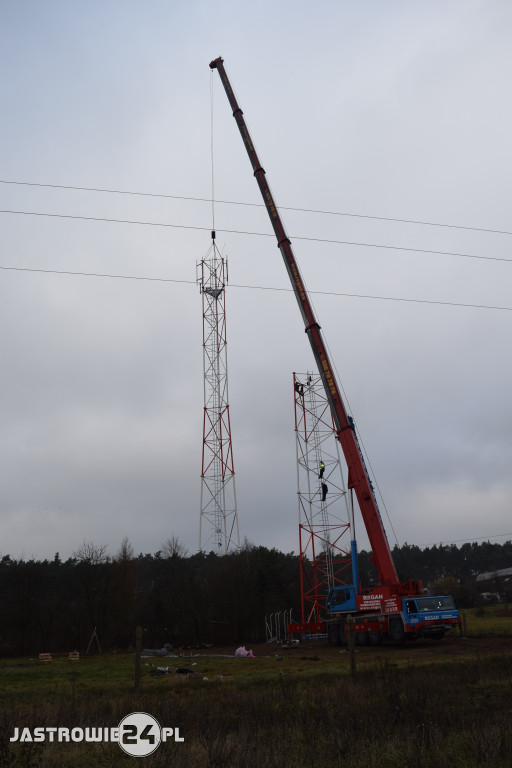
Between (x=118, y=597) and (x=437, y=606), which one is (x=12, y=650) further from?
(x=437, y=606)

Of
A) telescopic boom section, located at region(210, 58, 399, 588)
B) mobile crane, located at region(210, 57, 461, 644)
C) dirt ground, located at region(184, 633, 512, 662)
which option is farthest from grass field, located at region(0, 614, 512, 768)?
telescopic boom section, located at region(210, 58, 399, 588)

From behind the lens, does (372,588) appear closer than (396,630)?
No

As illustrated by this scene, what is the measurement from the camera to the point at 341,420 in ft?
80.2

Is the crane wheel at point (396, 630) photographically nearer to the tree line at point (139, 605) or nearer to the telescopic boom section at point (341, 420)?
the telescopic boom section at point (341, 420)

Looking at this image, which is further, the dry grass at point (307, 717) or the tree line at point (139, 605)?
the tree line at point (139, 605)

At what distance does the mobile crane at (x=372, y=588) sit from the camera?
22.8 metres

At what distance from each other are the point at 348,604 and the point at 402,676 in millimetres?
12755

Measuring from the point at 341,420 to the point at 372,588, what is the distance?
7.20 metres

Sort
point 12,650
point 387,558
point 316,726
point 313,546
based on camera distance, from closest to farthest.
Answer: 1. point 316,726
2. point 387,558
3. point 313,546
4. point 12,650

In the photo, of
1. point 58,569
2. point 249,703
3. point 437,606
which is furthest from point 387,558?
point 58,569

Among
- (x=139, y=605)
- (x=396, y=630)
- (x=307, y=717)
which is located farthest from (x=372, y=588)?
(x=139, y=605)

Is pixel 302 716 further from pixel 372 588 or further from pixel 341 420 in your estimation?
pixel 372 588

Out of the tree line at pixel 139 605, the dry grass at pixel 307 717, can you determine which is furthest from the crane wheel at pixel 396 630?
the tree line at pixel 139 605

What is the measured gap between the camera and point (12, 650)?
142ft
